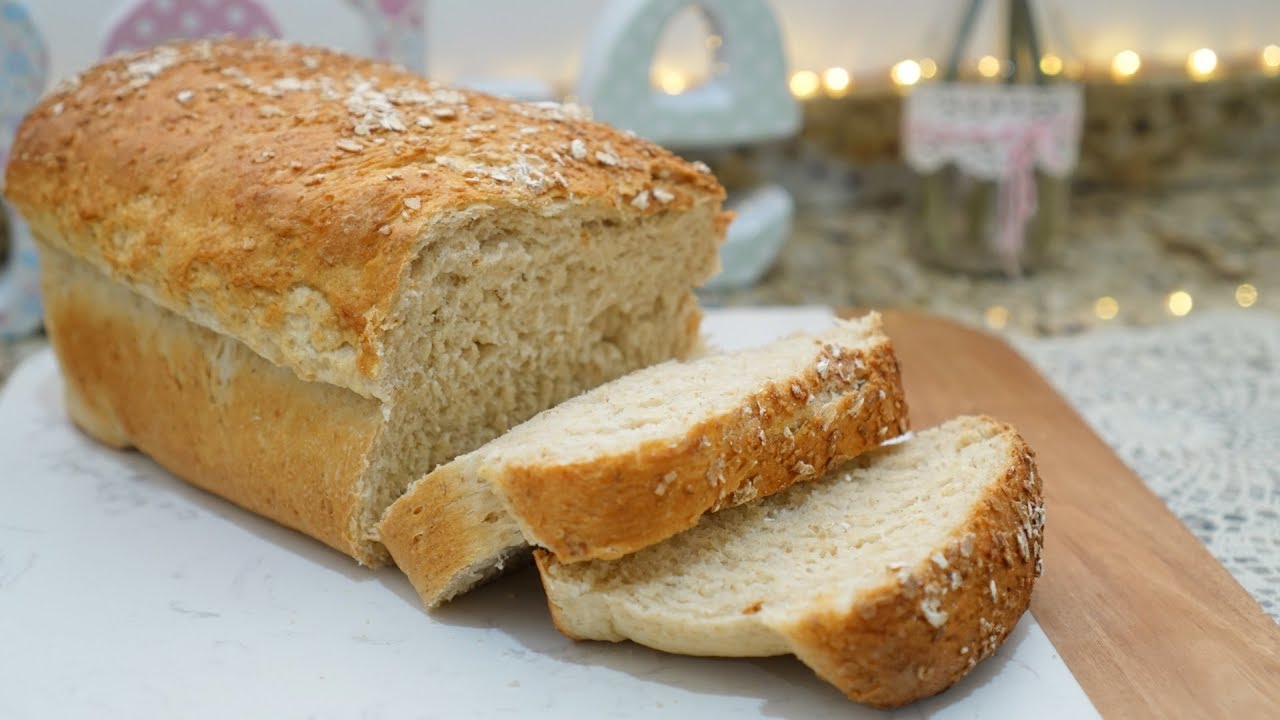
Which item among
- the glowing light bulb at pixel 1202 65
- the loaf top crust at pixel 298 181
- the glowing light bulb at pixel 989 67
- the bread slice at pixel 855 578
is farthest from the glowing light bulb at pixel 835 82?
the bread slice at pixel 855 578

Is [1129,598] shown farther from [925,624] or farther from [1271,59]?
[1271,59]

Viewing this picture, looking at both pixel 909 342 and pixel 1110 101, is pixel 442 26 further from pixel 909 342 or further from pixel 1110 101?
pixel 1110 101

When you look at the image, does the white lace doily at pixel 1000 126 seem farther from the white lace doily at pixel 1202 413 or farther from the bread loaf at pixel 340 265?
the bread loaf at pixel 340 265

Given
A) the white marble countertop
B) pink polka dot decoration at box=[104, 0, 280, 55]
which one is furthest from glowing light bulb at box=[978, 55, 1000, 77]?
the white marble countertop

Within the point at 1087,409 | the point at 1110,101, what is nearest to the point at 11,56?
the point at 1087,409

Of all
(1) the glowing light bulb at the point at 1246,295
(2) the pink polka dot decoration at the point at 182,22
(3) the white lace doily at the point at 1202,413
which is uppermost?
(2) the pink polka dot decoration at the point at 182,22

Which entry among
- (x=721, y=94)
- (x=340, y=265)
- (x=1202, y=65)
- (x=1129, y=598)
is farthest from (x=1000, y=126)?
(x=340, y=265)

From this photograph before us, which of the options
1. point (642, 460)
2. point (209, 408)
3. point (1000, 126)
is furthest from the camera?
point (1000, 126)

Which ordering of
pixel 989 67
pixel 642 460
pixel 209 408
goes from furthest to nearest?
pixel 989 67 → pixel 209 408 → pixel 642 460
